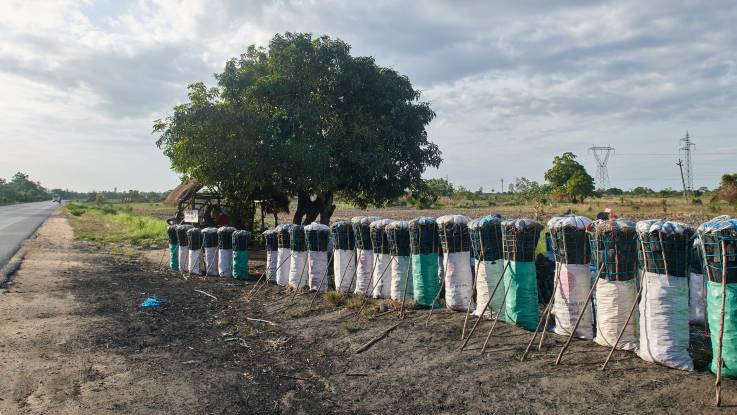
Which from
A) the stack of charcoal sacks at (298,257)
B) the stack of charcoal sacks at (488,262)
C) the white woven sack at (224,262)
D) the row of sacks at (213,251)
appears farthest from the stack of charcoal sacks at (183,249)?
the stack of charcoal sacks at (488,262)

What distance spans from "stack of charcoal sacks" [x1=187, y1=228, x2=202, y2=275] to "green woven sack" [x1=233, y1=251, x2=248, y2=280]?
1.51 meters

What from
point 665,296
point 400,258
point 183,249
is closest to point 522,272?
point 665,296

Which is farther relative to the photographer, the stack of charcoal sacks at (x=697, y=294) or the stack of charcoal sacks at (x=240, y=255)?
the stack of charcoal sacks at (x=240, y=255)

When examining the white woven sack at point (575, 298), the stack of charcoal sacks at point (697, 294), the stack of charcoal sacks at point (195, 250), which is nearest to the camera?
the white woven sack at point (575, 298)

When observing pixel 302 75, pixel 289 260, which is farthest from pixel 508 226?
pixel 302 75

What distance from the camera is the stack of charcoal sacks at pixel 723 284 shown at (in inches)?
198

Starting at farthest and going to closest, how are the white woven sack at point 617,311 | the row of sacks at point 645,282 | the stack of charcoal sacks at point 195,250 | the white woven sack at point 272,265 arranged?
the stack of charcoal sacks at point 195,250, the white woven sack at point 272,265, the white woven sack at point 617,311, the row of sacks at point 645,282

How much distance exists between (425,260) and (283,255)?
4.43m

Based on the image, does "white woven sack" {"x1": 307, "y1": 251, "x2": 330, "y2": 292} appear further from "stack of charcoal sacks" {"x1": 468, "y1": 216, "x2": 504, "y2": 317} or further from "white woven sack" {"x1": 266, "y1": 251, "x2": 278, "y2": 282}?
"stack of charcoal sacks" {"x1": 468, "y1": 216, "x2": 504, "y2": 317}

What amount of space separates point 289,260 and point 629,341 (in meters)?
7.50

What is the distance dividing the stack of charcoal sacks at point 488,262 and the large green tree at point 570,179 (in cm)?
4556

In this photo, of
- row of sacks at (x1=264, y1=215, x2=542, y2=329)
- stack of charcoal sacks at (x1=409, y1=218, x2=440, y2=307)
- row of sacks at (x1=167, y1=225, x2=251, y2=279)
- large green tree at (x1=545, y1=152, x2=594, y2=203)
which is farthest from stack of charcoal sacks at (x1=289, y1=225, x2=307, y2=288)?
large green tree at (x1=545, y1=152, x2=594, y2=203)

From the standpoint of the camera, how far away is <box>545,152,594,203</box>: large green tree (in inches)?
2052

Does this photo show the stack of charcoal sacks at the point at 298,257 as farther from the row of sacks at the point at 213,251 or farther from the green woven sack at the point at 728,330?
the green woven sack at the point at 728,330
